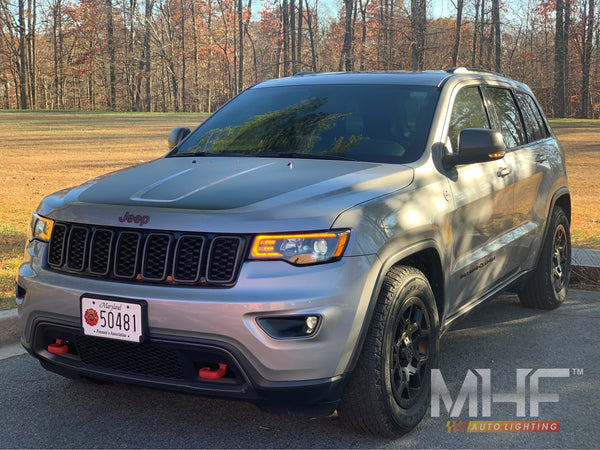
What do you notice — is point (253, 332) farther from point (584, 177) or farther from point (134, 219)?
point (584, 177)

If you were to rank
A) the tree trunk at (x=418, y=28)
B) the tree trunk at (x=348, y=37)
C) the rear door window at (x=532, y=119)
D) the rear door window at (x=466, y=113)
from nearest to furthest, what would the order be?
1. the rear door window at (x=466, y=113)
2. the rear door window at (x=532, y=119)
3. the tree trunk at (x=418, y=28)
4. the tree trunk at (x=348, y=37)

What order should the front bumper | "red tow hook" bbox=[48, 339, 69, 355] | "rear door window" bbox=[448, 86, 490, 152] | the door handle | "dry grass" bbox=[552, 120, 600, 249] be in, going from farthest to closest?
"dry grass" bbox=[552, 120, 600, 249]
the door handle
"rear door window" bbox=[448, 86, 490, 152]
"red tow hook" bbox=[48, 339, 69, 355]
the front bumper

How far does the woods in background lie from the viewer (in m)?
55.3

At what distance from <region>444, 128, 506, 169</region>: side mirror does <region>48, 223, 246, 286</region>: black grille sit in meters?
1.67

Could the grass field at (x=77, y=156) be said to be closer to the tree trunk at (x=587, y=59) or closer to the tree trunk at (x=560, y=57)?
the tree trunk at (x=560, y=57)

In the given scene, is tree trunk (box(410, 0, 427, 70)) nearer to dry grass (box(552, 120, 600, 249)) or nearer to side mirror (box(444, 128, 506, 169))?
dry grass (box(552, 120, 600, 249))

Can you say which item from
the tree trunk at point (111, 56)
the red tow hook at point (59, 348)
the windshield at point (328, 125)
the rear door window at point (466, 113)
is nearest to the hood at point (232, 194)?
the windshield at point (328, 125)

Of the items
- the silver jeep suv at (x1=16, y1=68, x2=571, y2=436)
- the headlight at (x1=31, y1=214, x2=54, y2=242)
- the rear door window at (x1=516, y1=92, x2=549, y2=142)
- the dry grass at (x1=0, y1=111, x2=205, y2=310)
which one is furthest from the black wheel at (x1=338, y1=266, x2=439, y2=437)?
the dry grass at (x1=0, y1=111, x2=205, y2=310)

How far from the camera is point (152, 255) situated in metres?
3.21

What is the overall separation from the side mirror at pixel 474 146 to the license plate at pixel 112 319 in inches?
79.7

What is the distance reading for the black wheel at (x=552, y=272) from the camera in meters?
5.80

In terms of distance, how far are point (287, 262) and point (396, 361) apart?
86 cm

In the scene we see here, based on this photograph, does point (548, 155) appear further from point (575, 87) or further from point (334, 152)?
point (575, 87)

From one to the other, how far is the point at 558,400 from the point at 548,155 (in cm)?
240
